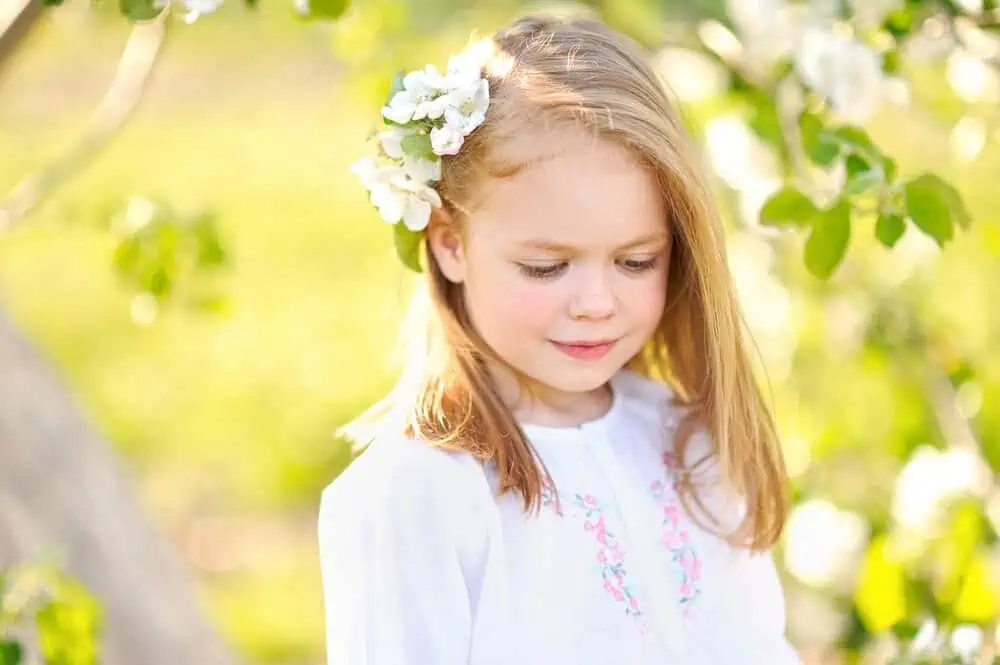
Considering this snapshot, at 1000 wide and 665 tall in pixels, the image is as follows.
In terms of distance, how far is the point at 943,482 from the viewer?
2.66 metres

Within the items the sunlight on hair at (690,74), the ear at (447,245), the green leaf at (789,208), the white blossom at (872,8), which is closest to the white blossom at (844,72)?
the white blossom at (872,8)

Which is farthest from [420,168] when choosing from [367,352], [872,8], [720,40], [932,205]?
[367,352]

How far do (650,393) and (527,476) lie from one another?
13.9 inches

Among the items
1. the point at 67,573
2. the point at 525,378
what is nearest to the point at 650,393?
the point at 525,378

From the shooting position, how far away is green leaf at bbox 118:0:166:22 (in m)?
1.81

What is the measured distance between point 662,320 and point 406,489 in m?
0.50

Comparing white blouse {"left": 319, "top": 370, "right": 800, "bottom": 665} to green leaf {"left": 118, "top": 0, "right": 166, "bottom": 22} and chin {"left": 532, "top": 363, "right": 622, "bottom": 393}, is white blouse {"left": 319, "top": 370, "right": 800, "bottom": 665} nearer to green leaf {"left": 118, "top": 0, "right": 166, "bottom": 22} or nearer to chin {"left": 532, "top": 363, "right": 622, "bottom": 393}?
chin {"left": 532, "top": 363, "right": 622, "bottom": 393}

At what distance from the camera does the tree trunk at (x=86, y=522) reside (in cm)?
252

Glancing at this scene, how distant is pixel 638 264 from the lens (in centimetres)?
180

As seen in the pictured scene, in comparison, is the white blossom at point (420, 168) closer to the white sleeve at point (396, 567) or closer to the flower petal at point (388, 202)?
the flower petal at point (388, 202)

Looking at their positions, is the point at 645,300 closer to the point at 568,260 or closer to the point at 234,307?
the point at 568,260

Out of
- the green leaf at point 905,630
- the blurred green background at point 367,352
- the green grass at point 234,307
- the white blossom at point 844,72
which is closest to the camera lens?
the white blossom at point 844,72

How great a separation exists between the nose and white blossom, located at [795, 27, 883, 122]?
559 mm

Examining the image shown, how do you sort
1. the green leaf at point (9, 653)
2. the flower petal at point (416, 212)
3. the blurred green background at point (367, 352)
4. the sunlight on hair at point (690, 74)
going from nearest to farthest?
the flower petal at point (416, 212)
the green leaf at point (9, 653)
the blurred green background at point (367, 352)
the sunlight on hair at point (690, 74)
